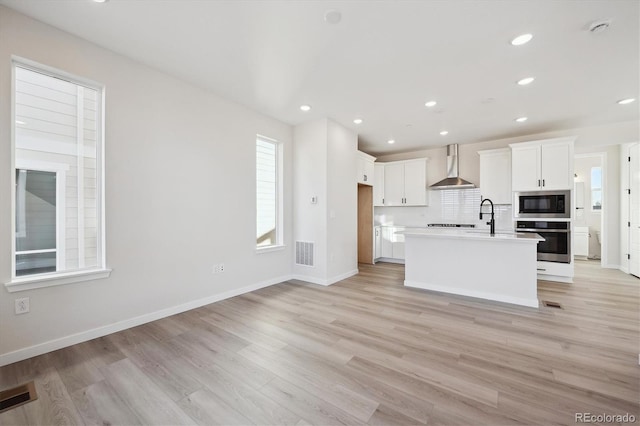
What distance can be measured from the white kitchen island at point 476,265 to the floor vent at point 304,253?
164cm

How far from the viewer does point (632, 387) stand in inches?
72.3

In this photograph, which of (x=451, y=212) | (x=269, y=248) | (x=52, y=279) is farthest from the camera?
(x=451, y=212)

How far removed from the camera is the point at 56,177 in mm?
2479

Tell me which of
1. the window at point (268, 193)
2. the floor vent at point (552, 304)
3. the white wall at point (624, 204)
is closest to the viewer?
the floor vent at point (552, 304)

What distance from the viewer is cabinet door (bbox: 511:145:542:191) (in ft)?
16.2

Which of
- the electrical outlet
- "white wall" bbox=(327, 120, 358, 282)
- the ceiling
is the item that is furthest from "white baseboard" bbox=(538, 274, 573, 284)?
the electrical outlet

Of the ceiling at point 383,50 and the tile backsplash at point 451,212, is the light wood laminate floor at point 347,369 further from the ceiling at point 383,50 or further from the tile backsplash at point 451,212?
the ceiling at point 383,50

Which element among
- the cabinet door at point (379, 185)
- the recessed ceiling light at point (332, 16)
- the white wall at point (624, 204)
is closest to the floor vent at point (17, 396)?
the recessed ceiling light at point (332, 16)

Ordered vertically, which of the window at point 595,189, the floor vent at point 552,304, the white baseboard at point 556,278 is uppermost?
the window at point 595,189

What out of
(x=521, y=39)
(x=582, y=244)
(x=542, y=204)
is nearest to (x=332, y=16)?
(x=521, y=39)

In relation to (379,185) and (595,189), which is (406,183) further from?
(595,189)

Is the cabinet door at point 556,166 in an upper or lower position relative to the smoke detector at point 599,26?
lower

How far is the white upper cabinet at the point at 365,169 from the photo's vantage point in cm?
572

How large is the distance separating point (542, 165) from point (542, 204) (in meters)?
0.72
